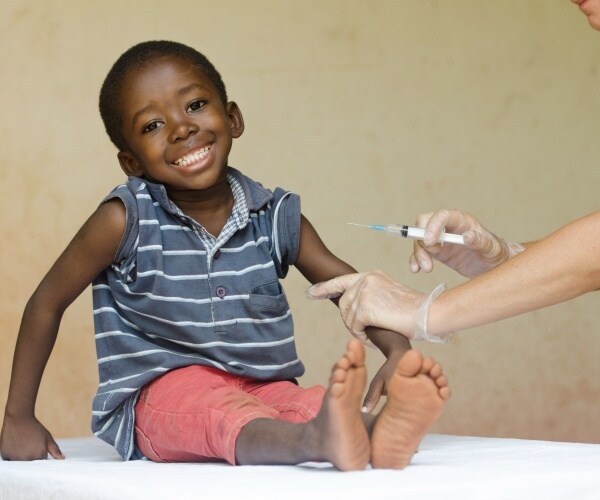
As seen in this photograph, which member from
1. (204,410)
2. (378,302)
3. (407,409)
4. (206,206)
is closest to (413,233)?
(378,302)

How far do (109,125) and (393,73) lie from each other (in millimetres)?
1685

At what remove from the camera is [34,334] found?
1.79 m

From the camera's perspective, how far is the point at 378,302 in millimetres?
1739

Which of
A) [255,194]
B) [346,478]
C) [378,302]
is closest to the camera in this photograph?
[346,478]

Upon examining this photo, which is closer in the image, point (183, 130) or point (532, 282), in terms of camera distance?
point (532, 282)

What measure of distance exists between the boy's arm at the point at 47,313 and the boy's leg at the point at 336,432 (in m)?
0.51

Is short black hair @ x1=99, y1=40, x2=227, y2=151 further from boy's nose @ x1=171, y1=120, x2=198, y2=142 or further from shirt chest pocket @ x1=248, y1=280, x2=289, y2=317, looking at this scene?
shirt chest pocket @ x1=248, y1=280, x2=289, y2=317

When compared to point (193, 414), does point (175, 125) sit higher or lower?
higher

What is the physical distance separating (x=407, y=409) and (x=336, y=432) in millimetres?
90

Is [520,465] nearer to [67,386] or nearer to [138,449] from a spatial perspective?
[138,449]

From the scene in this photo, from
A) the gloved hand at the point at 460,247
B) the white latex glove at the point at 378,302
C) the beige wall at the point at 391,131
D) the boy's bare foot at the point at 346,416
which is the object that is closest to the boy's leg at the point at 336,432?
the boy's bare foot at the point at 346,416

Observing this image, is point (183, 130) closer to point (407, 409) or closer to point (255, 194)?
point (255, 194)

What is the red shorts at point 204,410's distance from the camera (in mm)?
1562

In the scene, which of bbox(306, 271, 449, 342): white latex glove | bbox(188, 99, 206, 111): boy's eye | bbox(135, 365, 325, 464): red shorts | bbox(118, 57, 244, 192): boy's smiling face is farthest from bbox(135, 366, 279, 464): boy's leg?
bbox(188, 99, 206, 111): boy's eye
